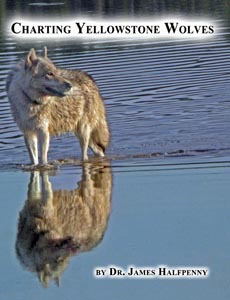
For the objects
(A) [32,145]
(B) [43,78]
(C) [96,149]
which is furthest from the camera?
(C) [96,149]

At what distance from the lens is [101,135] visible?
16734 mm

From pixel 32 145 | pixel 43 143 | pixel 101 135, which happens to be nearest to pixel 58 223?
pixel 43 143

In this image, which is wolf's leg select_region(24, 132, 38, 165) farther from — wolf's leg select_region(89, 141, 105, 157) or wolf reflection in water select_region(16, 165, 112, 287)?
wolf's leg select_region(89, 141, 105, 157)

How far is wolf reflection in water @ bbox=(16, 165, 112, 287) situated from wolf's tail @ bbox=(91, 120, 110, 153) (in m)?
1.70

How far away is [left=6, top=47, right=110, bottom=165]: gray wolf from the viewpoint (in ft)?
50.4

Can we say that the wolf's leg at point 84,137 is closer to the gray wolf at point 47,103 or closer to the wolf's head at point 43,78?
the gray wolf at point 47,103

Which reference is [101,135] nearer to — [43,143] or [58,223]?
[43,143]

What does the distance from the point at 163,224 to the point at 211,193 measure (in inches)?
56.5

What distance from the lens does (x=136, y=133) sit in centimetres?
1830

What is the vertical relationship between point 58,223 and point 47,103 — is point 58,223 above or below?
below

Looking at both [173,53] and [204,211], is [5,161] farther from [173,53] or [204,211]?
[173,53]

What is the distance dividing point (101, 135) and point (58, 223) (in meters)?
4.37

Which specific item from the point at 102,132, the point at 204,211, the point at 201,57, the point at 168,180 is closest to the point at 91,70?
the point at 201,57

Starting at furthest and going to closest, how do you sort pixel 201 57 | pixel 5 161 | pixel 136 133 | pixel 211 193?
1. pixel 201 57
2. pixel 136 133
3. pixel 5 161
4. pixel 211 193
